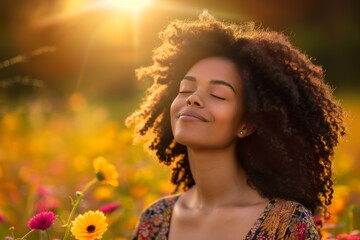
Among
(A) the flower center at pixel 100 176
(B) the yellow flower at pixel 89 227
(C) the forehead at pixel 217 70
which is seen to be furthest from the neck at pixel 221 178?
(B) the yellow flower at pixel 89 227

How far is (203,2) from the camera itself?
1254 cm

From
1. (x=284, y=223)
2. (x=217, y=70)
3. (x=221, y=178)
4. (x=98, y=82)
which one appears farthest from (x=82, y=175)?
(x=98, y=82)

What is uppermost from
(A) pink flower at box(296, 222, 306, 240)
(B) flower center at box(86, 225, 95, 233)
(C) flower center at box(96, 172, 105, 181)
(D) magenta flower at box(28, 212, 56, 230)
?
(C) flower center at box(96, 172, 105, 181)

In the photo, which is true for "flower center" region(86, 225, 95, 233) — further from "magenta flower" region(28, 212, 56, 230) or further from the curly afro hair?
the curly afro hair

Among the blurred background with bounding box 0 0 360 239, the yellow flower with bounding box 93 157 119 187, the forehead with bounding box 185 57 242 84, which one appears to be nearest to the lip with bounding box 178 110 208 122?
the forehead with bounding box 185 57 242 84

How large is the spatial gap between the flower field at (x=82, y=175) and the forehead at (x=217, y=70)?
506 mm

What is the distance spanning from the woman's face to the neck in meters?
0.06

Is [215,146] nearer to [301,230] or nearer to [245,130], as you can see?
[245,130]

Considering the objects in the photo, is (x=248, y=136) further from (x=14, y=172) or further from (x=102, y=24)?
(x=102, y=24)

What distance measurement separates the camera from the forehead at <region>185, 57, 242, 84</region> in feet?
8.69

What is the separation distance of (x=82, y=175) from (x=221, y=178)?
2.40 meters

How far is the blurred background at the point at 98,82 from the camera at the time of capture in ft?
14.5

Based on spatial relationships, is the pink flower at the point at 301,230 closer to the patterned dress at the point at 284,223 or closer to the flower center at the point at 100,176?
the patterned dress at the point at 284,223

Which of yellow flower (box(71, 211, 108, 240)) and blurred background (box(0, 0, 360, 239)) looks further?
blurred background (box(0, 0, 360, 239))
